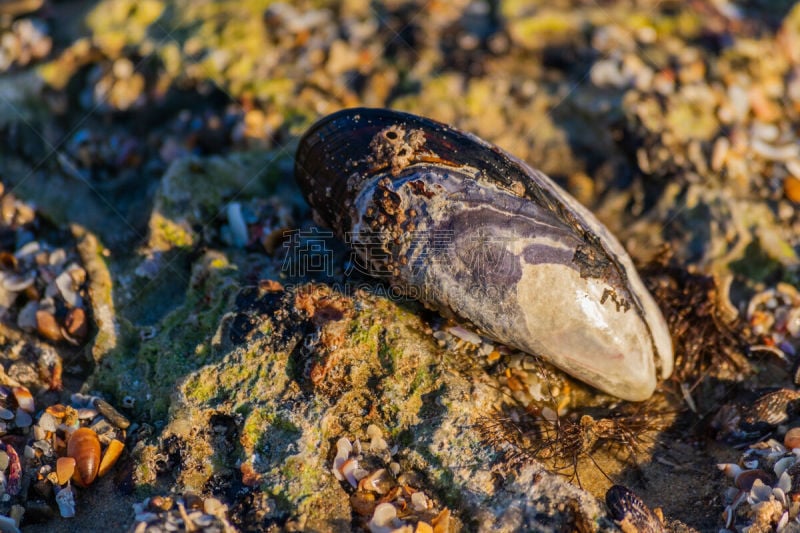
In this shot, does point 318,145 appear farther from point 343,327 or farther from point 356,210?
point 343,327

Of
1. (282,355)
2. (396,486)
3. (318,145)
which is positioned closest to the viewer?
(396,486)

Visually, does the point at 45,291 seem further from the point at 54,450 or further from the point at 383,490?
the point at 383,490

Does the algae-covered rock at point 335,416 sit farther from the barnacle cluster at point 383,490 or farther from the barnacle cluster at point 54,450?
Answer: the barnacle cluster at point 54,450

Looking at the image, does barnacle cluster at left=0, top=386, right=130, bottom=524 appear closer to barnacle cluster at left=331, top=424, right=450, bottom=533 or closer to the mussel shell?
barnacle cluster at left=331, top=424, right=450, bottom=533

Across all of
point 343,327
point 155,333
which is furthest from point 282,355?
point 155,333

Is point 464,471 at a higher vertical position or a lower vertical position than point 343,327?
lower

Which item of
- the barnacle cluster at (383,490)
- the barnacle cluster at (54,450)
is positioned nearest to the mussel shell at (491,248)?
the barnacle cluster at (383,490)

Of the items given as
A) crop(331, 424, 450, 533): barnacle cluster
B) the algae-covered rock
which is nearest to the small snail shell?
the algae-covered rock
